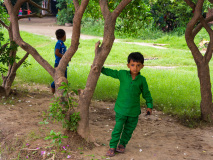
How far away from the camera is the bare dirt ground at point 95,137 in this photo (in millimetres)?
3900

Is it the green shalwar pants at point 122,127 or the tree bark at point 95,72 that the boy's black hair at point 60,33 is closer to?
the tree bark at point 95,72

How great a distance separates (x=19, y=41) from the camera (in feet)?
16.5

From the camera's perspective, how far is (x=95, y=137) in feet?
14.8

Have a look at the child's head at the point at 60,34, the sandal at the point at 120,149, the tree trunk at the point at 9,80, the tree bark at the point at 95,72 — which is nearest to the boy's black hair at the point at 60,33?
the child's head at the point at 60,34

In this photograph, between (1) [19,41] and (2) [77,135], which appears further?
(1) [19,41]

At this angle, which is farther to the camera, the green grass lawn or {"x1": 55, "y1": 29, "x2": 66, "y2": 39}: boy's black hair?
the green grass lawn

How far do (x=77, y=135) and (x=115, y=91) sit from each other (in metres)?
3.35

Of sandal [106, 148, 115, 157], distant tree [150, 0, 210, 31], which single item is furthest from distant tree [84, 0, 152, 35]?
sandal [106, 148, 115, 157]

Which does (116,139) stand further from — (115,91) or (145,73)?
(145,73)

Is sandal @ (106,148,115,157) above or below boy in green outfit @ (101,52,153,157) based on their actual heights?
below

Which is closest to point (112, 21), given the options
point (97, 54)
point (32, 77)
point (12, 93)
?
point (97, 54)

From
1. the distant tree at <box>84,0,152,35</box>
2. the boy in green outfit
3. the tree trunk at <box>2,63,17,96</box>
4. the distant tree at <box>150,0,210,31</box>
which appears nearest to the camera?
the boy in green outfit

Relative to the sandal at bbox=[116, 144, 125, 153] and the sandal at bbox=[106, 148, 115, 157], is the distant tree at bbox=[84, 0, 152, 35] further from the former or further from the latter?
the sandal at bbox=[106, 148, 115, 157]

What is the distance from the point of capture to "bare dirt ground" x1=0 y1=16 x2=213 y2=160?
154 inches
